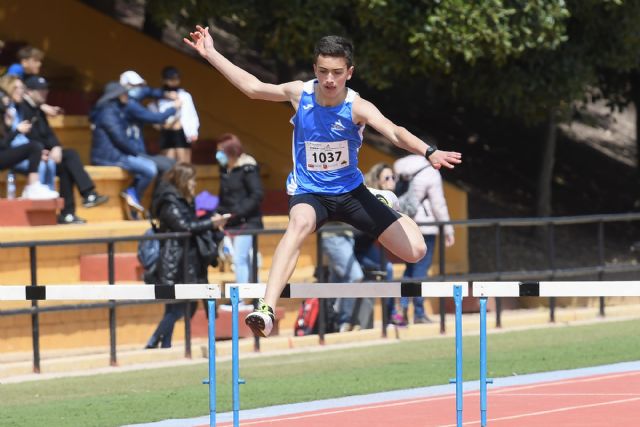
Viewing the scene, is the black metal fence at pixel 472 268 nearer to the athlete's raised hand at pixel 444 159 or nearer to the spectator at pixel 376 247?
the spectator at pixel 376 247

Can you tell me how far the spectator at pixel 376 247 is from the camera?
17469 mm

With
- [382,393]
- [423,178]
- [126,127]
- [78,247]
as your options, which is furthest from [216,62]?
[126,127]

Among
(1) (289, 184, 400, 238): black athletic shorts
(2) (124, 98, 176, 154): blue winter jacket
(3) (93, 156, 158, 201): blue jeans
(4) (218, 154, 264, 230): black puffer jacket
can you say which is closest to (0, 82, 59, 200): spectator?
(3) (93, 156, 158, 201): blue jeans

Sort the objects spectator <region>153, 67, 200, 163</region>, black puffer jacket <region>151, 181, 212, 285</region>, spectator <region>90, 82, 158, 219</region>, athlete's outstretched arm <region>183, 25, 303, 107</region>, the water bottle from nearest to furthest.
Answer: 1. athlete's outstretched arm <region>183, 25, 303, 107</region>
2. black puffer jacket <region>151, 181, 212, 285</region>
3. the water bottle
4. spectator <region>90, 82, 158, 219</region>
5. spectator <region>153, 67, 200, 163</region>

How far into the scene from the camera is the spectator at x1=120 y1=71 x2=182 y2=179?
1988cm

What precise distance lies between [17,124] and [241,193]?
2747mm

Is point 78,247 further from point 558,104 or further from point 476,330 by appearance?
point 558,104

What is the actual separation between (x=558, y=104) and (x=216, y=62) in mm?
14959

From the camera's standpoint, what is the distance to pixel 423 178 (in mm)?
18609

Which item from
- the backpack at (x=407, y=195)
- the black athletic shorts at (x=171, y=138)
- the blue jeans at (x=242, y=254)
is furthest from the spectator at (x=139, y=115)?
the backpack at (x=407, y=195)

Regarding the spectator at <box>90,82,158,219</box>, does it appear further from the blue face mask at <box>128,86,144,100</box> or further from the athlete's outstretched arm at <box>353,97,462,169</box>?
the athlete's outstretched arm at <box>353,97,462,169</box>

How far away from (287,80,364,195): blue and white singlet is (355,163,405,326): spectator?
7099 millimetres

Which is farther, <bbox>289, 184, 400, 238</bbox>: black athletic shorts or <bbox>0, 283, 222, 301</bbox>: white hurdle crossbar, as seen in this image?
<bbox>289, 184, 400, 238</bbox>: black athletic shorts

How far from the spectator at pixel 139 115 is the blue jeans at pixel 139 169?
9 centimetres
